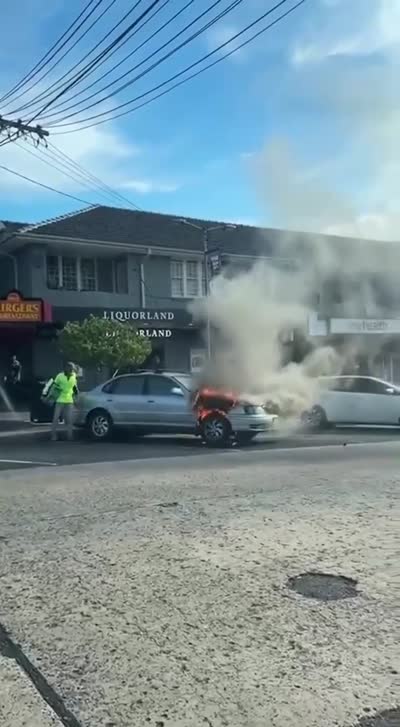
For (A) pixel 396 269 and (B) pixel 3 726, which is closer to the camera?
(B) pixel 3 726

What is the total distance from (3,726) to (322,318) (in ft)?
45.8

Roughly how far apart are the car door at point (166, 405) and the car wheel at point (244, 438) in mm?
1079

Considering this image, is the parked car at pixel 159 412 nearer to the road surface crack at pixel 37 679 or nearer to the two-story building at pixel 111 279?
the two-story building at pixel 111 279

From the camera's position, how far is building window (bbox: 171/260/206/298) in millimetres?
29859

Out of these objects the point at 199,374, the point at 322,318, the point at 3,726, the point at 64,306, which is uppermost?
the point at 64,306

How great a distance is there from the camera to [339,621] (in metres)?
4.52

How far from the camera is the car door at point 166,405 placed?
15.3 metres

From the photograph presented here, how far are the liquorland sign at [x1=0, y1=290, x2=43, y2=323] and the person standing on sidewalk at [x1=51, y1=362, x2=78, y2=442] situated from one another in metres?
8.07

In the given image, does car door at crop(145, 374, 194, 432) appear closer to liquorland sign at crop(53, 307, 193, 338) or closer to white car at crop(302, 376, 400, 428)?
white car at crop(302, 376, 400, 428)

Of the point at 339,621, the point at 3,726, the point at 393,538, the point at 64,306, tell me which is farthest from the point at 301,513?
the point at 64,306

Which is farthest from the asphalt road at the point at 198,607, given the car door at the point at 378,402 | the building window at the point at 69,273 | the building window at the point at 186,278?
the building window at the point at 186,278

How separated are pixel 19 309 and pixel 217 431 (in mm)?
11705

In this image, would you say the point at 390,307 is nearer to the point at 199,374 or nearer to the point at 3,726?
the point at 199,374

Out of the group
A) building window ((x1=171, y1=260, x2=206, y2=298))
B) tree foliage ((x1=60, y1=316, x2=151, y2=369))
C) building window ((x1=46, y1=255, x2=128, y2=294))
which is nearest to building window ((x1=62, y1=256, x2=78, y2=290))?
building window ((x1=46, y1=255, x2=128, y2=294))
